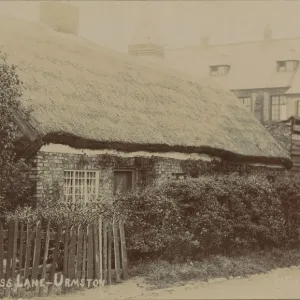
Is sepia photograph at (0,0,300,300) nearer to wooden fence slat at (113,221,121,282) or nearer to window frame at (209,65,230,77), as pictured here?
wooden fence slat at (113,221,121,282)

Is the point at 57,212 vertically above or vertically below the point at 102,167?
below

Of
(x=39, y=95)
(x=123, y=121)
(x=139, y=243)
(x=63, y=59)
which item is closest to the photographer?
(x=139, y=243)

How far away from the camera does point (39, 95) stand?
1585cm

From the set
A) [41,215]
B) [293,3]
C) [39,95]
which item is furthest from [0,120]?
[293,3]

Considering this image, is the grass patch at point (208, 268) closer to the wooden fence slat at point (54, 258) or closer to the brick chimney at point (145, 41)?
the wooden fence slat at point (54, 258)

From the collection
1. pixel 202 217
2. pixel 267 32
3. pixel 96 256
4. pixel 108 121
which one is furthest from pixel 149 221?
pixel 267 32

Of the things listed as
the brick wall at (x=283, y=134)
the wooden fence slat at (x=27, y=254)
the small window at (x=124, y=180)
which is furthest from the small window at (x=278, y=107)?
the wooden fence slat at (x=27, y=254)

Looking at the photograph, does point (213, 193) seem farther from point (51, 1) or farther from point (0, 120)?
point (51, 1)

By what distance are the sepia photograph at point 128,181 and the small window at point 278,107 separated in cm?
2116

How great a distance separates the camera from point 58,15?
79.3ft

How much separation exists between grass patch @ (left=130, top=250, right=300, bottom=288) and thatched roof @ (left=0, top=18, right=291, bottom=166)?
4297 millimetres

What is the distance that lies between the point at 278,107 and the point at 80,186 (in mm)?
32944

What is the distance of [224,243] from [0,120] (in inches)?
238

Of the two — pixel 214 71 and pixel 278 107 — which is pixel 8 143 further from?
pixel 214 71
